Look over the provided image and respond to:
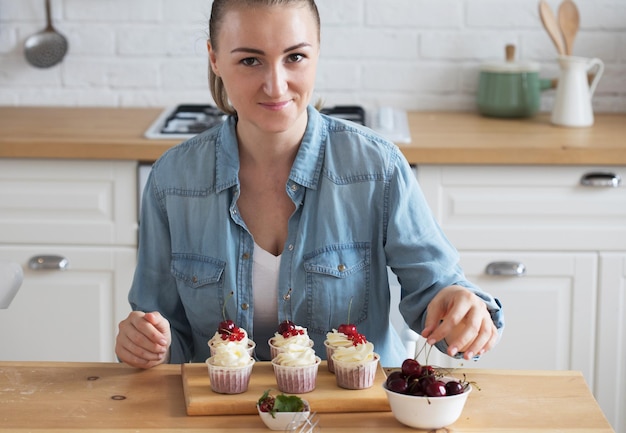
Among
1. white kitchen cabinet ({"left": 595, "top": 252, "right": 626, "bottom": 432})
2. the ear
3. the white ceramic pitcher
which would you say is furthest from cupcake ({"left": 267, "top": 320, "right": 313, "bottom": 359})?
the white ceramic pitcher

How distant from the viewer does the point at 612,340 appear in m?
2.87

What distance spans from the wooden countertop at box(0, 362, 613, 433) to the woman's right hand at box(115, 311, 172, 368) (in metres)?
0.02

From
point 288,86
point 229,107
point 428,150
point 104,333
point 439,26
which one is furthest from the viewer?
point 439,26

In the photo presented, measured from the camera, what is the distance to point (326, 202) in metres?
1.84

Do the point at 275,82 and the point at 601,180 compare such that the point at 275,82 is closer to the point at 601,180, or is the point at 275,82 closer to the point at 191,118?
the point at 601,180

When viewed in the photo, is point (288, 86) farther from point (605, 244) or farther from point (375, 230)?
point (605, 244)

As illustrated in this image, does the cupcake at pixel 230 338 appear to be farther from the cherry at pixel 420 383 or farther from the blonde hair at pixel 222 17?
the blonde hair at pixel 222 17

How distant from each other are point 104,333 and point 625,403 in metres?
1.49

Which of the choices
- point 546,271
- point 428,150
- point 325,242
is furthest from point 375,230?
point 546,271

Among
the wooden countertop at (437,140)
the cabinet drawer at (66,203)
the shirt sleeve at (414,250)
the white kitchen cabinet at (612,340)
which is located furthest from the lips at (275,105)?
the white kitchen cabinet at (612,340)

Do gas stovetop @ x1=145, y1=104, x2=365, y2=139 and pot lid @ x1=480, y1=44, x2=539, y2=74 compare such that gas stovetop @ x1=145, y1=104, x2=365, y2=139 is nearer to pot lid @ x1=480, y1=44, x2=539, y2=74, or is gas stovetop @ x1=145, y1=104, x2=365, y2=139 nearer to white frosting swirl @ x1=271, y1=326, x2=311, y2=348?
pot lid @ x1=480, y1=44, x2=539, y2=74

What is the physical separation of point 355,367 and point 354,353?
3 cm

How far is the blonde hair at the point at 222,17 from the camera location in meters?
1.73

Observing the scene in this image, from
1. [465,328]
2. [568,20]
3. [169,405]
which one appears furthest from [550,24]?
[169,405]
